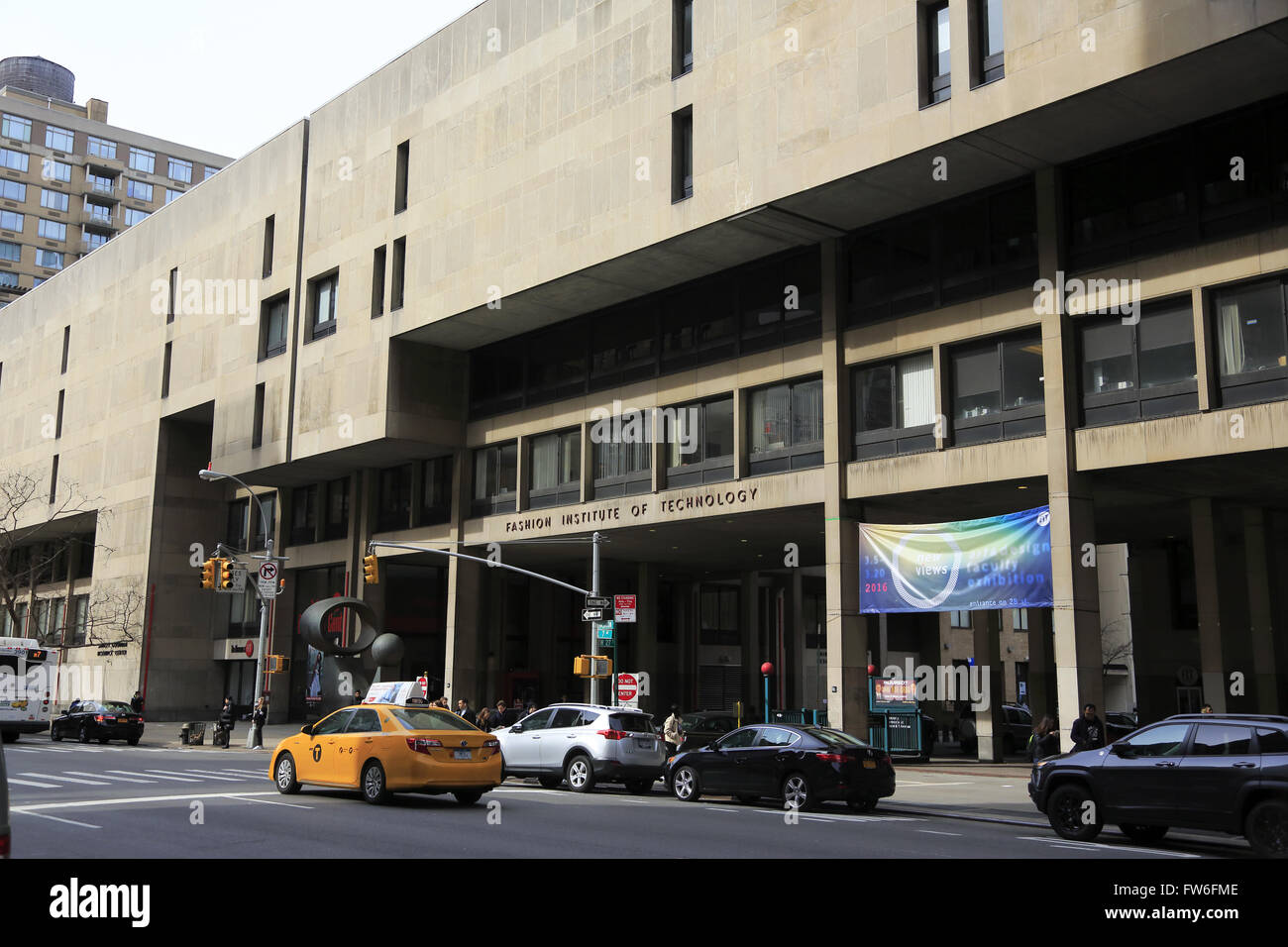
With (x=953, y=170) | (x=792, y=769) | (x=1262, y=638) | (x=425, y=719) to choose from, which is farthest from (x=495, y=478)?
(x=425, y=719)

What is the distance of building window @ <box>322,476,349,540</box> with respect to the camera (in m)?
52.6

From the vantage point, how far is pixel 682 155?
34500mm

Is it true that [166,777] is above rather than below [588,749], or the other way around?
below

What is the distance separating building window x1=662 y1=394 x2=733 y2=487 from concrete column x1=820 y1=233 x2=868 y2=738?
4119 millimetres

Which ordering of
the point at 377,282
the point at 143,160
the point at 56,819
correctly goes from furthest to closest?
the point at 143,160 < the point at 377,282 < the point at 56,819

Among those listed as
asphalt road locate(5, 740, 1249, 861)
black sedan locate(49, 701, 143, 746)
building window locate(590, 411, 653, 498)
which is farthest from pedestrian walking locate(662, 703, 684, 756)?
black sedan locate(49, 701, 143, 746)

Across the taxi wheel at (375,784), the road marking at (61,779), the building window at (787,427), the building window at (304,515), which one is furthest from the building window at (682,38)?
the building window at (304,515)

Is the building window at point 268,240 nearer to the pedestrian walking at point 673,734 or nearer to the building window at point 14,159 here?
the pedestrian walking at point 673,734

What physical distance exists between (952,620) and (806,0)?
131ft

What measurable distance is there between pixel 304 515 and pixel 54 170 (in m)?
69.2

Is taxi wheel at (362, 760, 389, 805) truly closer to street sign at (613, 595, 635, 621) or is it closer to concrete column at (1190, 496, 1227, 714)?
street sign at (613, 595, 635, 621)

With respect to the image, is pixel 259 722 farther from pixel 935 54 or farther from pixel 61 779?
pixel 935 54

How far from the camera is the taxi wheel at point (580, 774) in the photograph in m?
23.1

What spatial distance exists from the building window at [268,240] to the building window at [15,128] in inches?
2532
